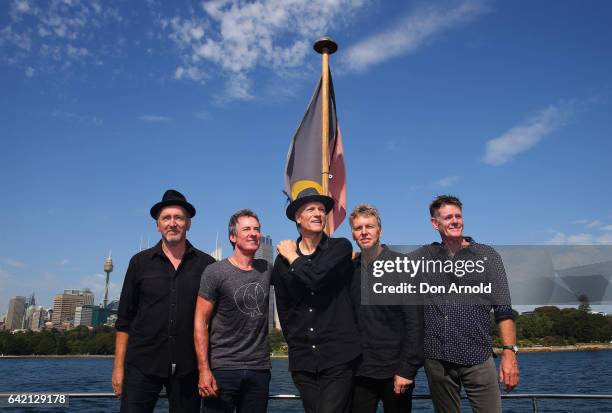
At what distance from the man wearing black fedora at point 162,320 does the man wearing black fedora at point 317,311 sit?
101cm

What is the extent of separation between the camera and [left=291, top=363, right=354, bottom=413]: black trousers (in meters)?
4.07

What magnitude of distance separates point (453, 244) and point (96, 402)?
1472 inches

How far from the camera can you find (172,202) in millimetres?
4961

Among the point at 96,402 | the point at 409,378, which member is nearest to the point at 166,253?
the point at 409,378

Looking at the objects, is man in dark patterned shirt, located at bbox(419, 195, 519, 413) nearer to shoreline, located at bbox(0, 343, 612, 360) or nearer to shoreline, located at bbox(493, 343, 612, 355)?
shoreline, located at bbox(0, 343, 612, 360)

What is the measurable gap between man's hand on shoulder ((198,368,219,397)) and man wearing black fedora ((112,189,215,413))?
244mm

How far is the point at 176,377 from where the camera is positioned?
15.2 feet

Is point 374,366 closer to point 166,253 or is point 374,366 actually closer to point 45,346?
point 166,253

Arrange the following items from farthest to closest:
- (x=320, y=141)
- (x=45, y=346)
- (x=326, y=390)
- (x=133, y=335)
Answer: (x=45, y=346), (x=320, y=141), (x=133, y=335), (x=326, y=390)

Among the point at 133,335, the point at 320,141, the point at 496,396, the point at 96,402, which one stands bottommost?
the point at 96,402

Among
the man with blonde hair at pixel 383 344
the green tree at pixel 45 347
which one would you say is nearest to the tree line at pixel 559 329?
the green tree at pixel 45 347

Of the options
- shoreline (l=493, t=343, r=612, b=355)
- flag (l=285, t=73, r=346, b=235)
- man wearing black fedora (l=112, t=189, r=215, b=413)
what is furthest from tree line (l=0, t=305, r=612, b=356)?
man wearing black fedora (l=112, t=189, r=215, b=413)

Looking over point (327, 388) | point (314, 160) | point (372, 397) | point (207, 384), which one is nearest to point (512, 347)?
point (372, 397)

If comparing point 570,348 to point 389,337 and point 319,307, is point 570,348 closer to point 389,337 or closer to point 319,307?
point 389,337
